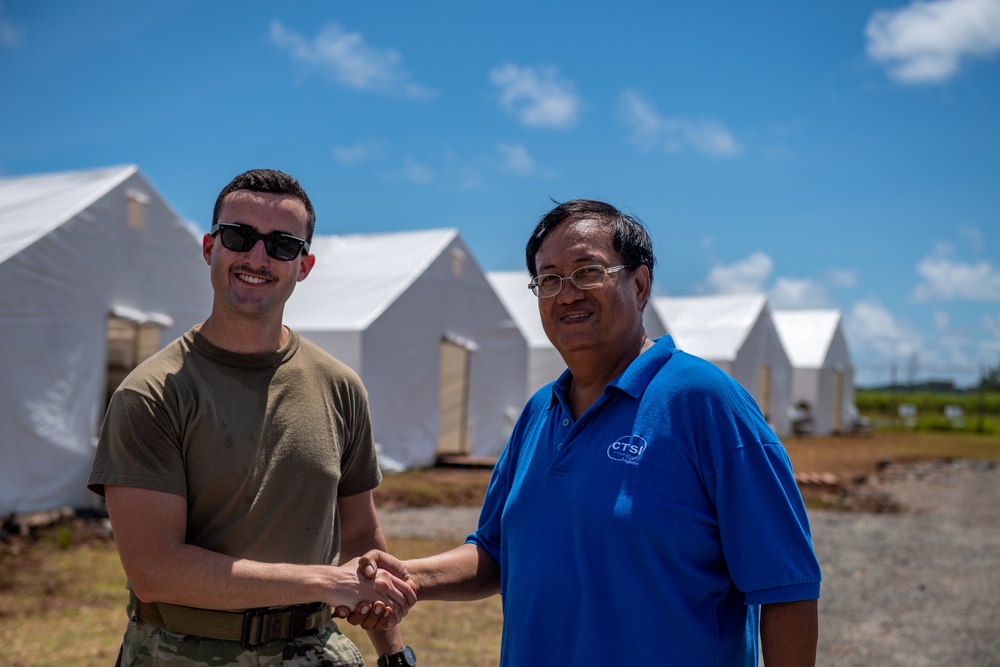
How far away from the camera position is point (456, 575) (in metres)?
2.39

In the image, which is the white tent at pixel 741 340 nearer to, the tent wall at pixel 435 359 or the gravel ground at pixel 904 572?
the tent wall at pixel 435 359

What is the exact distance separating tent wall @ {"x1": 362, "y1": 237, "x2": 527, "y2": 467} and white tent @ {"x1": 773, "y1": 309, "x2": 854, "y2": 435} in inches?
611

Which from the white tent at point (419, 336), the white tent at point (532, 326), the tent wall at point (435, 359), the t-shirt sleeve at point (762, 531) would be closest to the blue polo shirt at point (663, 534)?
the t-shirt sleeve at point (762, 531)

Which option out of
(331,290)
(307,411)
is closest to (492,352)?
(331,290)

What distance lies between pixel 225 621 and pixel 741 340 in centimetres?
2261

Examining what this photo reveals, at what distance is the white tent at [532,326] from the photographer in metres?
19.4

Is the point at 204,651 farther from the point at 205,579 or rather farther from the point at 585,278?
the point at 585,278

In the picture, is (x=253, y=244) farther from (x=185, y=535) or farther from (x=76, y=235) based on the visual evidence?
(x=76, y=235)

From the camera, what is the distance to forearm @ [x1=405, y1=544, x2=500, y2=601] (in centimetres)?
239

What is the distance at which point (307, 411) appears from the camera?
91.3 inches

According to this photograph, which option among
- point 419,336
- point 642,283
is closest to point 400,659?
point 642,283

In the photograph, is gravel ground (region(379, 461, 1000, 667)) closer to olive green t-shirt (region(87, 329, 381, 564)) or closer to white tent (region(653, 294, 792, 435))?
olive green t-shirt (region(87, 329, 381, 564))

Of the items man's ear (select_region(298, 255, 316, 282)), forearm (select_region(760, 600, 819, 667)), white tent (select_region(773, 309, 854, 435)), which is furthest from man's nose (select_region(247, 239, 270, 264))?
white tent (select_region(773, 309, 854, 435))

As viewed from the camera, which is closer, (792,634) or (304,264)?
(792,634)
